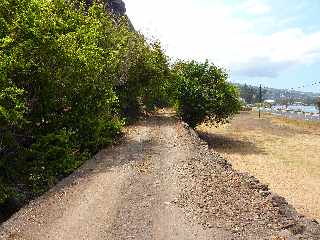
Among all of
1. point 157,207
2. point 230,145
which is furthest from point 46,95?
point 230,145

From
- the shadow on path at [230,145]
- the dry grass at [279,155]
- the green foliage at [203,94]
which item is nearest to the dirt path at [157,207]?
the dry grass at [279,155]

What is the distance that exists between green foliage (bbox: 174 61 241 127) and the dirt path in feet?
82.4

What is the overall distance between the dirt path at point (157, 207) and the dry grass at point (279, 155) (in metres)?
6.75

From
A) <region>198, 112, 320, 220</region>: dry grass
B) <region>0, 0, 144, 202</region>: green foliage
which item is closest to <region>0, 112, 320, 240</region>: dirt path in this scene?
<region>0, 0, 144, 202</region>: green foliage

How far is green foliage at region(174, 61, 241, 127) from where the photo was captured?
48.7 m

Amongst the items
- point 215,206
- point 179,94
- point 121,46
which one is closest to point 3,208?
point 215,206

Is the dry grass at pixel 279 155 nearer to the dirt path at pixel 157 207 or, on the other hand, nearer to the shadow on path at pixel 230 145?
the shadow on path at pixel 230 145

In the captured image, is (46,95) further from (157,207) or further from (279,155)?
(279,155)

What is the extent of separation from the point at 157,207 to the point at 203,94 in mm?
33509

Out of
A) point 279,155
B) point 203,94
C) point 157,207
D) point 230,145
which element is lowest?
point 279,155

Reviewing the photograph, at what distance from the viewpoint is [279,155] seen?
43.9 metres

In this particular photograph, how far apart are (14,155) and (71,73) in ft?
15.6

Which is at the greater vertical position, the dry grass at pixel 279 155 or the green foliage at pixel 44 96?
the green foliage at pixel 44 96

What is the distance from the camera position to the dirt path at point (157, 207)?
45.0 ft
